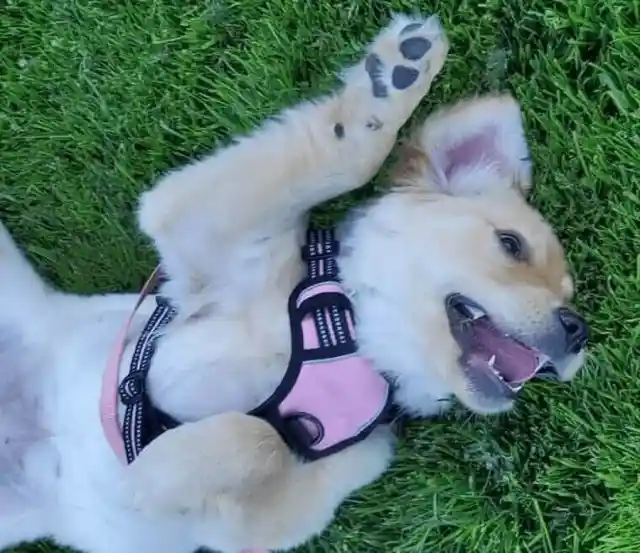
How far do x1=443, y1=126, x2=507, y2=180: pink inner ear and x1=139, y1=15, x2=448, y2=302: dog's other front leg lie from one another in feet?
0.64

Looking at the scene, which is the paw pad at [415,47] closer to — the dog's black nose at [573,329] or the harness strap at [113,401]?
the dog's black nose at [573,329]

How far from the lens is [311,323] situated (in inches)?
83.1

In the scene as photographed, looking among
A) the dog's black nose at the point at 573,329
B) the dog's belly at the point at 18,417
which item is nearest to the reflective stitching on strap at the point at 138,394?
the dog's belly at the point at 18,417

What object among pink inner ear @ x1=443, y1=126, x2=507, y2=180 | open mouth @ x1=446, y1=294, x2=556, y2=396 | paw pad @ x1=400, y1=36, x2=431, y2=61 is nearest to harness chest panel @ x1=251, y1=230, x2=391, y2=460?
open mouth @ x1=446, y1=294, x2=556, y2=396

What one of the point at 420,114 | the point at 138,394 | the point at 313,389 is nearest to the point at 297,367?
the point at 313,389

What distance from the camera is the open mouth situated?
6.51 ft

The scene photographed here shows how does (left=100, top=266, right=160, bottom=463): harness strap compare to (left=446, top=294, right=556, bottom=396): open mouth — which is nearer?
(left=446, top=294, right=556, bottom=396): open mouth

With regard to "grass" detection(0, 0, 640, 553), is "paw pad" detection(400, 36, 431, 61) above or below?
above

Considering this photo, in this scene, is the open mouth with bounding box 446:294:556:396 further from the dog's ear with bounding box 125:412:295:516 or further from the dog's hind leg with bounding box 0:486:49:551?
the dog's hind leg with bounding box 0:486:49:551

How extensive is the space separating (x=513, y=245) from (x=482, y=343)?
216mm

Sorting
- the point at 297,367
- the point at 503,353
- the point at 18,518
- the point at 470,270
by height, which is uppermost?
the point at 470,270

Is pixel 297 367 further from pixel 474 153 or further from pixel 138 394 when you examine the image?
pixel 474 153

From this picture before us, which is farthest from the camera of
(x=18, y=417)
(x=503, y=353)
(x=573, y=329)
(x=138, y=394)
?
(x=18, y=417)

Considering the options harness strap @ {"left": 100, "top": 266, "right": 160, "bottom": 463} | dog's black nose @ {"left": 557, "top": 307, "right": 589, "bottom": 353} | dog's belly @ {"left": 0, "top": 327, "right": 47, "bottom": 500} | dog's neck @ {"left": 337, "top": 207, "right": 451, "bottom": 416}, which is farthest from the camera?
dog's belly @ {"left": 0, "top": 327, "right": 47, "bottom": 500}
